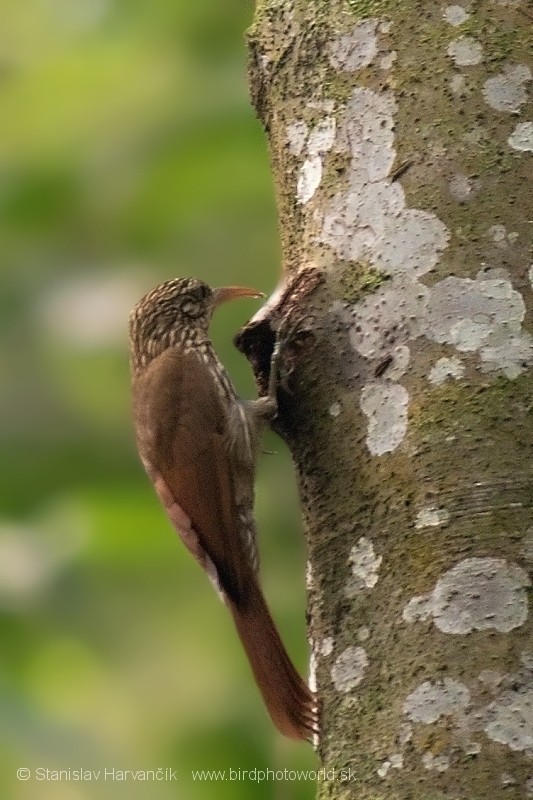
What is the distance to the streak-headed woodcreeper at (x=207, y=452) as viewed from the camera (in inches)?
95.3

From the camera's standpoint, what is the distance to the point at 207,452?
293cm

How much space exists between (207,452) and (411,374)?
98 centimetres

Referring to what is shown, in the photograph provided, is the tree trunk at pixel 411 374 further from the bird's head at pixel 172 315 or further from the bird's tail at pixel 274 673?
the bird's head at pixel 172 315

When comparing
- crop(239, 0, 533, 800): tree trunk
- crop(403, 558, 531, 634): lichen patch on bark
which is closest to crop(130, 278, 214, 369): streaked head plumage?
crop(239, 0, 533, 800): tree trunk

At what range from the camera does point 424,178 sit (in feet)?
7.06

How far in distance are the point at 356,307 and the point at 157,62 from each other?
1.53 m

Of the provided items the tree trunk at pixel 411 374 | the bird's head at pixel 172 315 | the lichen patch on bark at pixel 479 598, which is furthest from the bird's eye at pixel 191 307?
the lichen patch on bark at pixel 479 598

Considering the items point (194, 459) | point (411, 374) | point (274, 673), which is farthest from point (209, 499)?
point (411, 374)

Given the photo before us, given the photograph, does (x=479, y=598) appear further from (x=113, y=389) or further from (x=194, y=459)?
(x=113, y=389)

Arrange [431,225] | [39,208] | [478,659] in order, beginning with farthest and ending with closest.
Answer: [39,208]
[431,225]
[478,659]

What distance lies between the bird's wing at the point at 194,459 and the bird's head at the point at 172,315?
12 cm

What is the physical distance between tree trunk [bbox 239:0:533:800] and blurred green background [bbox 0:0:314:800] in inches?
20.8

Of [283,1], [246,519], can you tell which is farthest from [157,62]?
[246,519]

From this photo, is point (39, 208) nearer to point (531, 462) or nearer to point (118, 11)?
point (118, 11)
